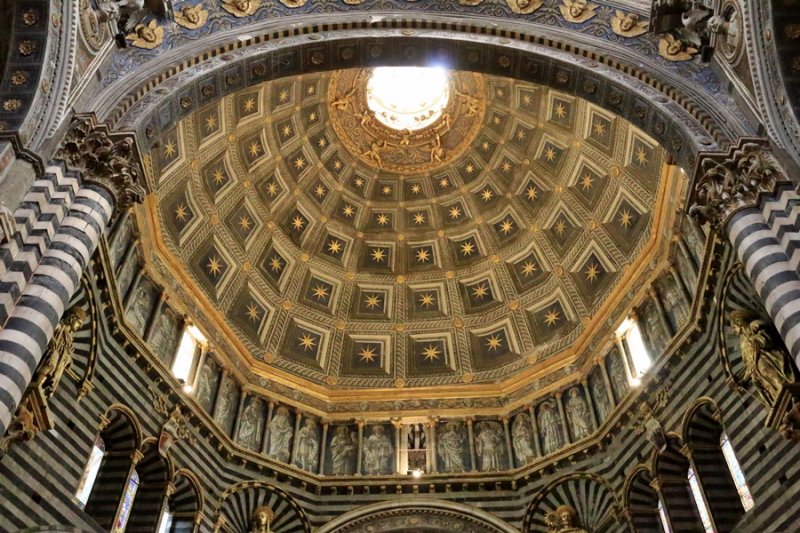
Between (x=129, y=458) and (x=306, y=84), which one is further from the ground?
(x=306, y=84)

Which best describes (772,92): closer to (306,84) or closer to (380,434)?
(380,434)

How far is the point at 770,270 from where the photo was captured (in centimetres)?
1233

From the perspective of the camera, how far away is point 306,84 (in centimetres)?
2689

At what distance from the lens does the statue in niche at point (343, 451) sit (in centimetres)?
2203

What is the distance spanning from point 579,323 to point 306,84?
1316cm

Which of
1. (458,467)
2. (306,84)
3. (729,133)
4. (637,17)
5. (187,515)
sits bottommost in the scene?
(187,515)

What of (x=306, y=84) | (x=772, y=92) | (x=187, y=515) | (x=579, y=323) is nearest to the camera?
(x=772, y=92)

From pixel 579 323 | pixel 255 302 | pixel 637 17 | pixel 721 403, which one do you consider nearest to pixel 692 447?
pixel 721 403

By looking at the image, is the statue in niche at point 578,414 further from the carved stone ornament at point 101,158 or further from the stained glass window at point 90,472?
the carved stone ornament at point 101,158

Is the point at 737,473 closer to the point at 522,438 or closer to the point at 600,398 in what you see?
the point at 600,398

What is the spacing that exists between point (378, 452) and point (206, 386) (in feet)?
18.6

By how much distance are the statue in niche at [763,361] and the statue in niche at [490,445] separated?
344 inches

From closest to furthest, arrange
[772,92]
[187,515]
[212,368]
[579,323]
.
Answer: [772,92], [187,515], [212,368], [579,323]

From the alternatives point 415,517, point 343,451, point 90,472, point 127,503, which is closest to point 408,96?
point 343,451
